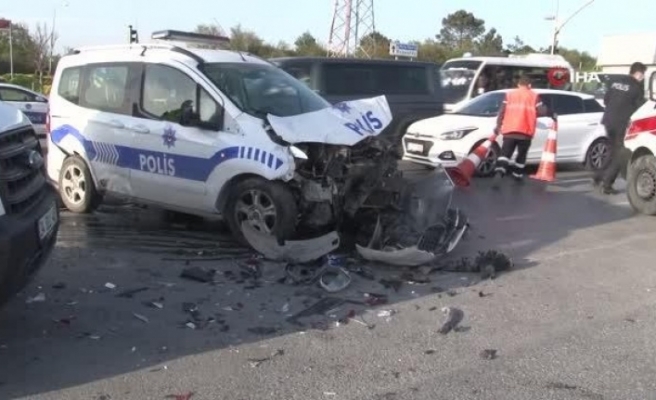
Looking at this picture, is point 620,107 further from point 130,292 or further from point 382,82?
point 130,292

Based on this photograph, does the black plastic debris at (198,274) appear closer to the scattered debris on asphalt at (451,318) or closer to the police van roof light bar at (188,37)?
the scattered debris on asphalt at (451,318)

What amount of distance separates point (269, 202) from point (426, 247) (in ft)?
4.80

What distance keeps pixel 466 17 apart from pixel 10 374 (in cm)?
8724

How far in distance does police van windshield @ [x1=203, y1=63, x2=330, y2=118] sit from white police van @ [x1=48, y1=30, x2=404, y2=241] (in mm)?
15

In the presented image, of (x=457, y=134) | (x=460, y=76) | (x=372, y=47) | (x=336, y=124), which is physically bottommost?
(x=457, y=134)

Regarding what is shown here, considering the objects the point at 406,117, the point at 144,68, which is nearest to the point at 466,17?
the point at 406,117

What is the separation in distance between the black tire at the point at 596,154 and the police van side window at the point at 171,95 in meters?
8.84

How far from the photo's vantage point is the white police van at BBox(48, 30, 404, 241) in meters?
6.68

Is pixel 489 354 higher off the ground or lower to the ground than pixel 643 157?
lower

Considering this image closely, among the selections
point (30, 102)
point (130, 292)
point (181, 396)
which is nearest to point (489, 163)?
point (130, 292)

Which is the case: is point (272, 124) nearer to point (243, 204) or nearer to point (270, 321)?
point (243, 204)

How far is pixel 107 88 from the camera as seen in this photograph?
26.3ft

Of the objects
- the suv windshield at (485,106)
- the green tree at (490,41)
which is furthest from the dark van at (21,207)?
the green tree at (490,41)

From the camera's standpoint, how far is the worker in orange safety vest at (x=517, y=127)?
38.7ft
